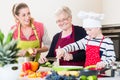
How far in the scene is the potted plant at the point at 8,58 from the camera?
3.99 ft

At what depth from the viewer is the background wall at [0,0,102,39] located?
2.53 metres

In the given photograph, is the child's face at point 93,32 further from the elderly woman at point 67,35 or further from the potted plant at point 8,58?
the potted plant at point 8,58

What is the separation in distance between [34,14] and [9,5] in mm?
Answer: 252

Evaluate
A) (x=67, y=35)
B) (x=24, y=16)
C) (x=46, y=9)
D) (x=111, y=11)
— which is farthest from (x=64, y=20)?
(x=111, y=11)

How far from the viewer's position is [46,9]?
2684 mm

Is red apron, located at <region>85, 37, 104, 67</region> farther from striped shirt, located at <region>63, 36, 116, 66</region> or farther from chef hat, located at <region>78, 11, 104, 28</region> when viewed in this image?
chef hat, located at <region>78, 11, 104, 28</region>

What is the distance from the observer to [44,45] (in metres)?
2.28

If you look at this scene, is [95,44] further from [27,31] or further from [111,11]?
[111,11]

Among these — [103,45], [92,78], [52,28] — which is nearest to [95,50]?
[103,45]

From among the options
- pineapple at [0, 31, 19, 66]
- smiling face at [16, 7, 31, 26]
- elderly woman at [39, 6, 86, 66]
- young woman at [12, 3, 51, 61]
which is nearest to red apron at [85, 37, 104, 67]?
elderly woman at [39, 6, 86, 66]

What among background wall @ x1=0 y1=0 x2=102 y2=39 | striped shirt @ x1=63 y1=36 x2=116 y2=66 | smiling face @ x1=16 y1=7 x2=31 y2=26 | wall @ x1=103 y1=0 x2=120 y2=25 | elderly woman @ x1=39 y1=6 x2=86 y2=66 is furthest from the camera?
wall @ x1=103 y1=0 x2=120 y2=25

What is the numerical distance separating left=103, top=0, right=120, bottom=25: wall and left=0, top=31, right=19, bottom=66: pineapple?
5.38ft

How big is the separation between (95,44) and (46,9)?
39.9 inches

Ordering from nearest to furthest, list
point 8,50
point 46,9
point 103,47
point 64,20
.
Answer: point 8,50 < point 103,47 < point 64,20 < point 46,9
